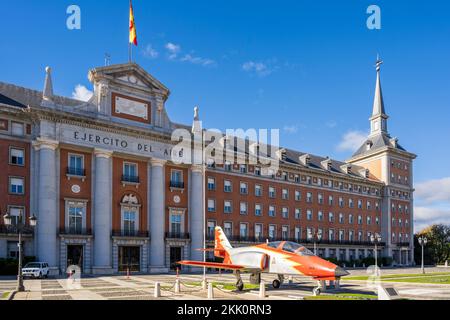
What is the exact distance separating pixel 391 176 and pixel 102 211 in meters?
61.2

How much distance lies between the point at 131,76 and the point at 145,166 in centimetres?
1069

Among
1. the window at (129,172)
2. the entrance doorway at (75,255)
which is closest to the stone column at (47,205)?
the entrance doorway at (75,255)

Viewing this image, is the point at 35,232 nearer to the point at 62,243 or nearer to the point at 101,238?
the point at 62,243

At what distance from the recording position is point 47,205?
41.3 metres

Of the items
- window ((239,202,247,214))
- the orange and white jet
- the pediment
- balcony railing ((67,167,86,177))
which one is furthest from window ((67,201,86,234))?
window ((239,202,247,214))

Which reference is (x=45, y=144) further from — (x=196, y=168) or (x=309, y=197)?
(x=309, y=197)

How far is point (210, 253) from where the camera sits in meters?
54.9

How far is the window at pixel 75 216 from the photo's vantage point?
143 feet

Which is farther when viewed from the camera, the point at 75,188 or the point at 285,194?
the point at 285,194

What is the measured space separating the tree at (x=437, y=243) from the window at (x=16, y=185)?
261 feet

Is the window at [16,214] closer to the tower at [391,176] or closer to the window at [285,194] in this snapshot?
the window at [285,194]

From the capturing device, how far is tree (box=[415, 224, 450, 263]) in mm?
91500

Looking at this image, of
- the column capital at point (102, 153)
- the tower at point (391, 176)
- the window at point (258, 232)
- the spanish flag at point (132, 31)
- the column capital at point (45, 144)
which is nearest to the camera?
the column capital at point (45, 144)

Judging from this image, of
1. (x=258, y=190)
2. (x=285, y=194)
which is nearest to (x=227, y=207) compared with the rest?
(x=258, y=190)
